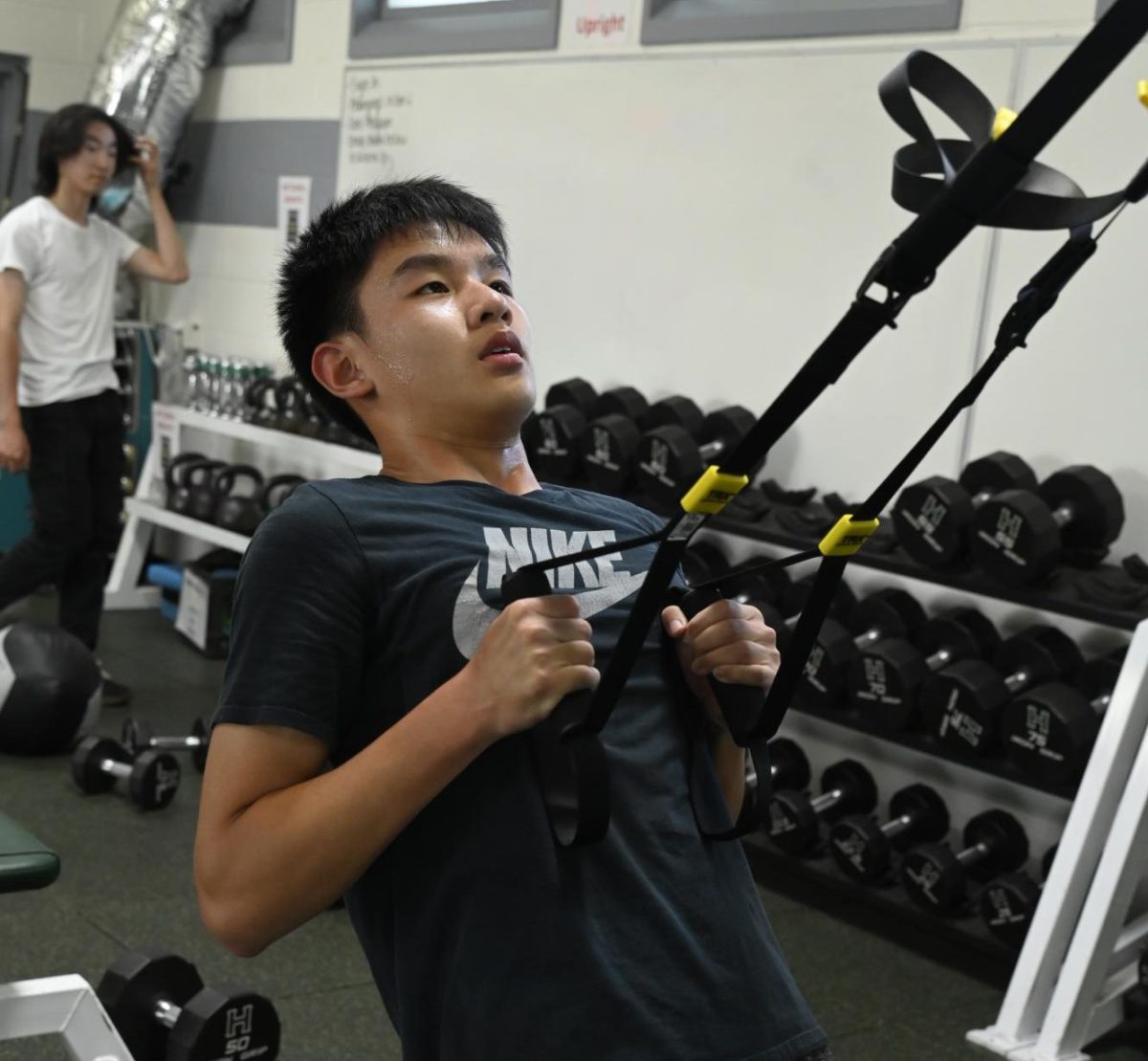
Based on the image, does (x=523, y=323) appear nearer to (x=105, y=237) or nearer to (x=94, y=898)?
(x=94, y=898)

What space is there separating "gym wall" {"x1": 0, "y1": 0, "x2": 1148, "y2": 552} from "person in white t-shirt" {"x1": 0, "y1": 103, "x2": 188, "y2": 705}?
1.03 m

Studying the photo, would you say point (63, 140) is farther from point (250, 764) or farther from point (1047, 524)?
point (250, 764)

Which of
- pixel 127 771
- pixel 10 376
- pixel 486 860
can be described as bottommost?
pixel 127 771

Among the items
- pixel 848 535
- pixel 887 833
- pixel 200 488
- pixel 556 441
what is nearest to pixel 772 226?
pixel 556 441

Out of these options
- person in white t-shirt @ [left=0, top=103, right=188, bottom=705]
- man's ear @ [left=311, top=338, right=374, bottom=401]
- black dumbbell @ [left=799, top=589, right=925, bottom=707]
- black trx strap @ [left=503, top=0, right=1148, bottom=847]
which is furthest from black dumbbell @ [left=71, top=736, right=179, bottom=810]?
black trx strap @ [left=503, top=0, right=1148, bottom=847]

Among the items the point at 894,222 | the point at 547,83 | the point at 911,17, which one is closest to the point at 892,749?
the point at 894,222

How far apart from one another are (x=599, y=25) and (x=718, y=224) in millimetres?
749

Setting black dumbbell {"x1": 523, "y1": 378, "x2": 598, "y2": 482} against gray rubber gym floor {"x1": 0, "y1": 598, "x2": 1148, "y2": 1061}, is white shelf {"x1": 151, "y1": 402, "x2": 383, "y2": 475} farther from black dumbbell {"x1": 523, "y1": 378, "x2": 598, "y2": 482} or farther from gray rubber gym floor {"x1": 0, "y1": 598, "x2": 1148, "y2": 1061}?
gray rubber gym floor {"x1": 0, "y1": 598, "x2": 1148, "y2": 1061}

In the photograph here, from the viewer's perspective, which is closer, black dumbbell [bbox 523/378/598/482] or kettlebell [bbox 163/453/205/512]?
black dumbbell [bbox 523/378/598/482]

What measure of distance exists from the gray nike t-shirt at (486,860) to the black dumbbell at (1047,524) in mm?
1872

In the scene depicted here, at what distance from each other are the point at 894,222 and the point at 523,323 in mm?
2389

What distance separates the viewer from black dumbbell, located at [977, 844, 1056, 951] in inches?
113

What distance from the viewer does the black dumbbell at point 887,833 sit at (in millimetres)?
3168

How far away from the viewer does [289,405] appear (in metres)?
4.97
